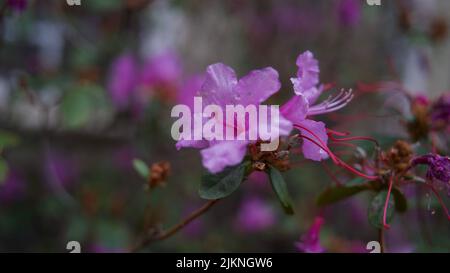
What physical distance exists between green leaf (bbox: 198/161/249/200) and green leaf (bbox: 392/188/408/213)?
319mm

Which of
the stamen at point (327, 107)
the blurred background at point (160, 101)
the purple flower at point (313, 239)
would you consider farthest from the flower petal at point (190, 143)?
Answer: the blurred background at point (160, 101)

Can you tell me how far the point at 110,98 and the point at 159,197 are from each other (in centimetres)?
51

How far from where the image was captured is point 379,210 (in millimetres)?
1003

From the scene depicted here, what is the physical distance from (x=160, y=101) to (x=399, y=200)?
3.51ft

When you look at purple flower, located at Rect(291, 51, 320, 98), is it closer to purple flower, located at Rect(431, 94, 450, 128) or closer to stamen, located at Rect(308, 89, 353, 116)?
stamen, located at Rect(308, 89, 353, 116)

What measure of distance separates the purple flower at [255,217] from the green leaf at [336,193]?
3.83 feet

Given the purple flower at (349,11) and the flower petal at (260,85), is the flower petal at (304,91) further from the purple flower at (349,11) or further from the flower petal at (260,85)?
the purple flower at (349,11)

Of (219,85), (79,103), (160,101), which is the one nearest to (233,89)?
(219,85)

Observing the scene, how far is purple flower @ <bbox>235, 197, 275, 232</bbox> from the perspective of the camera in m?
2.32

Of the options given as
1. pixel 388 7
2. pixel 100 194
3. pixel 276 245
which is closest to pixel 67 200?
pixel 100 194

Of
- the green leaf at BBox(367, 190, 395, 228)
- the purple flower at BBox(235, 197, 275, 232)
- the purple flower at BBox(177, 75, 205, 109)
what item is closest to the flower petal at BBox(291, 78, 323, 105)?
the green leaf at BBox(367, 190, 395, 228)

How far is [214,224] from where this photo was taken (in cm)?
254
